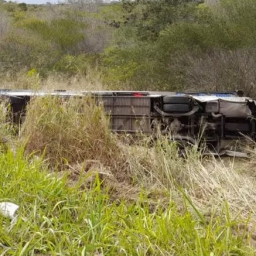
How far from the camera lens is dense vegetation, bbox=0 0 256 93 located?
13.0 metres

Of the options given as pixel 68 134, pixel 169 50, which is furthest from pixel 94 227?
pixel 169 50

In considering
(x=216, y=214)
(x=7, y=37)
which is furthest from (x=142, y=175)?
(x=7, y=37)

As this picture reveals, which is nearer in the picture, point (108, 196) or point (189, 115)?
point (108, 196)

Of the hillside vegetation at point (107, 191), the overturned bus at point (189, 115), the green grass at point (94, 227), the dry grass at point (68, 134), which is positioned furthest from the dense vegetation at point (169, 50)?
the green grass at point (94, 227)

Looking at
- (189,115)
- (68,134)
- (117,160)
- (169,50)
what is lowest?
(117,160)

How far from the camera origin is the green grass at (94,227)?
2562 mm

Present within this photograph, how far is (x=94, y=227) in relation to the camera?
2.81 metres

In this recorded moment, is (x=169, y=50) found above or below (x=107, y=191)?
above

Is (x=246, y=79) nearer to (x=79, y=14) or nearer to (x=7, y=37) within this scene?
(x=7, y=37)

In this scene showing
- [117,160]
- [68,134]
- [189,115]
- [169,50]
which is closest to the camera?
[117,160]

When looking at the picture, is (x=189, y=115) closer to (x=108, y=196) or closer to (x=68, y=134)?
(x=68, y=134)

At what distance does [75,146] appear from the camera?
477 cm

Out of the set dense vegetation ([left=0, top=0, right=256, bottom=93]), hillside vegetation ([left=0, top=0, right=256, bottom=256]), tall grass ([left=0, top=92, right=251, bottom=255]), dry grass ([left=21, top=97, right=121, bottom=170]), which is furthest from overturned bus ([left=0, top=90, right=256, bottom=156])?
dense vegetation ([left=0, top=0, right=256, bottom=93])

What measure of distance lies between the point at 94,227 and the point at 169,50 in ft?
43.8
